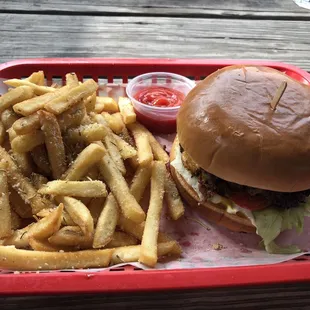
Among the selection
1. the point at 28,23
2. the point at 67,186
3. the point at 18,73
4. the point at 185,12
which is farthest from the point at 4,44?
the point at 67,186

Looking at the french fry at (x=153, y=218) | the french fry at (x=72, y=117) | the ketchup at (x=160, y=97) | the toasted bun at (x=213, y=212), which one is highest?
the french fry at (x=72, y=117)

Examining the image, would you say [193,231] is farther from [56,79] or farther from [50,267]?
[56,79]

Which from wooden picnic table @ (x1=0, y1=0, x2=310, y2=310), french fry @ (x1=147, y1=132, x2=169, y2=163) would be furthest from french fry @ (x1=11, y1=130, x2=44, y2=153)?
wooden picnic table @ (x1=0, y1=0, x2=310, y2=310)

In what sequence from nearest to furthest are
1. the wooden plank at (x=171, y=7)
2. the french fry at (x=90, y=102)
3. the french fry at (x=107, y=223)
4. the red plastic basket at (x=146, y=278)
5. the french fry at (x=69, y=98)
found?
the red plastic basket at (x=146, y=278) → the french fry at (x=107, y=223) → the french fry at (x=69, y=98) → the french fry at (x=90, y=102) → the wooden plank at (x=171, y=7)

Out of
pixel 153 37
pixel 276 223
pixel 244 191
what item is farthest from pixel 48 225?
pixel 153 37

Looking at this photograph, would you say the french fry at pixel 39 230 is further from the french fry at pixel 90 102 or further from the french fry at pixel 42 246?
the french fry at pixel 90 102

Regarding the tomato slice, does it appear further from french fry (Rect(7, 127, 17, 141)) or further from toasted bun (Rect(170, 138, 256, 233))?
french fry (Rect(7, 127, 17, 141))

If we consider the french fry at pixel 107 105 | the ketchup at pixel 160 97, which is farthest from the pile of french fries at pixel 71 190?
the ketchup at pixel 160 97
